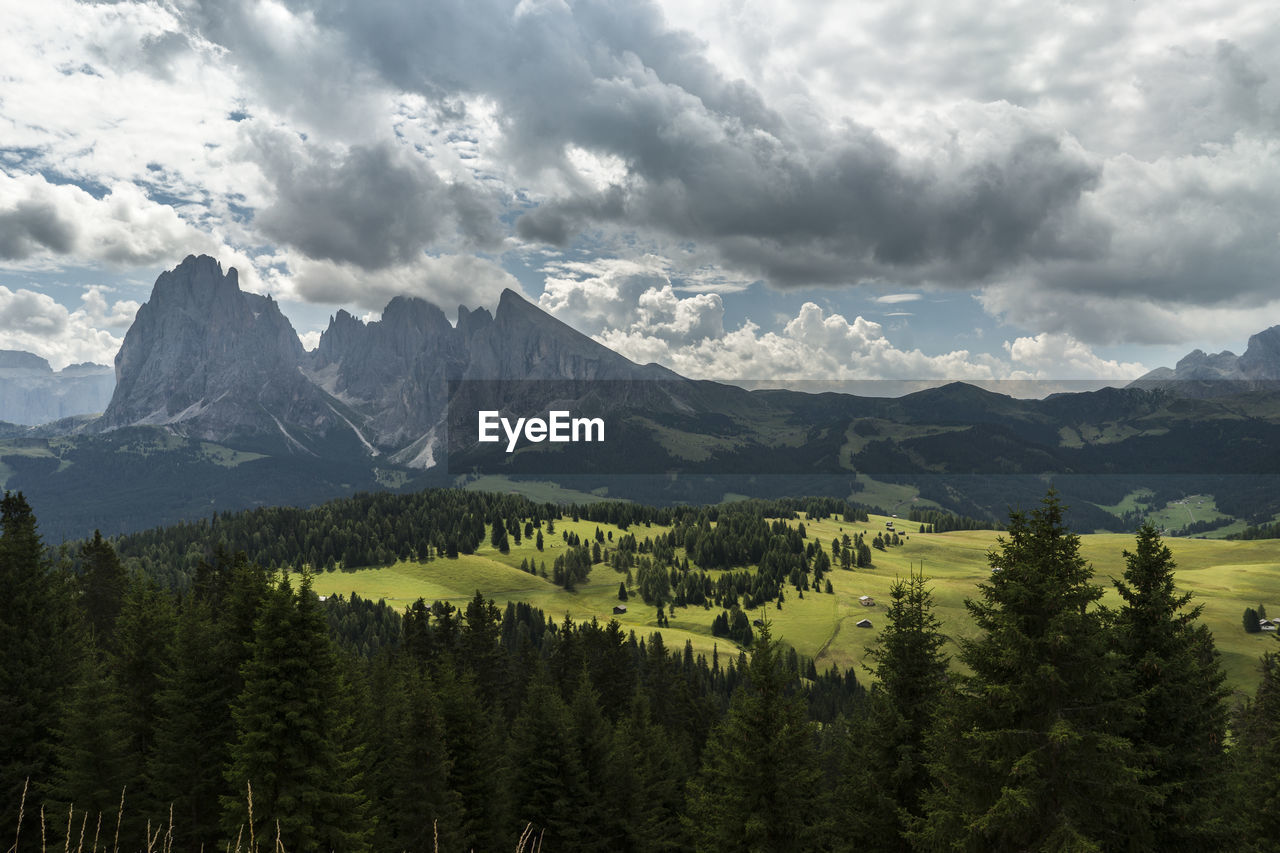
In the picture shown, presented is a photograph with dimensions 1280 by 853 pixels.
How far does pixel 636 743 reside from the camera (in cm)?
5262

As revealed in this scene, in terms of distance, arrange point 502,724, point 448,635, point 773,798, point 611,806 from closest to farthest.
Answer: point 773,798
point 611,806
point 502,724
point 448,635

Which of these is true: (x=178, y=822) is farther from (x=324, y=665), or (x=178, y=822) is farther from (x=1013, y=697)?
(x=1013, y=697)

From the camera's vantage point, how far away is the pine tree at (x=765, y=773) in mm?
25766

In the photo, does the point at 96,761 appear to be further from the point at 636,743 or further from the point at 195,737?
the point at 636,743

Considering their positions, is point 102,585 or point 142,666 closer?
point 142,666

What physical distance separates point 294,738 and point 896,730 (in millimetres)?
23981

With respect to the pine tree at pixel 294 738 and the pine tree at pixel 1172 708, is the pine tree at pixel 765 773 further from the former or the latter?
the pine tree at pixel 294 738

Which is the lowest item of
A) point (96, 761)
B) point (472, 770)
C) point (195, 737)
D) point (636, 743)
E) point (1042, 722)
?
point (636, 743)

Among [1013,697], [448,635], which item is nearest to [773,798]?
[1013,697]

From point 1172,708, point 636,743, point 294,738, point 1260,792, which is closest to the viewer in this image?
point 1172,708

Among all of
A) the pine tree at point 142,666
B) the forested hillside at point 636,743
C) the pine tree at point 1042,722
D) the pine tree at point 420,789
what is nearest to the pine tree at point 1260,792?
the forested hillside at point 636,743

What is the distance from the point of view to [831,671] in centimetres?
17050

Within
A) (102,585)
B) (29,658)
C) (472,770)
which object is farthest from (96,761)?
(102,585)

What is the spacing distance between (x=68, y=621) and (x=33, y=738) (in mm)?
7197
